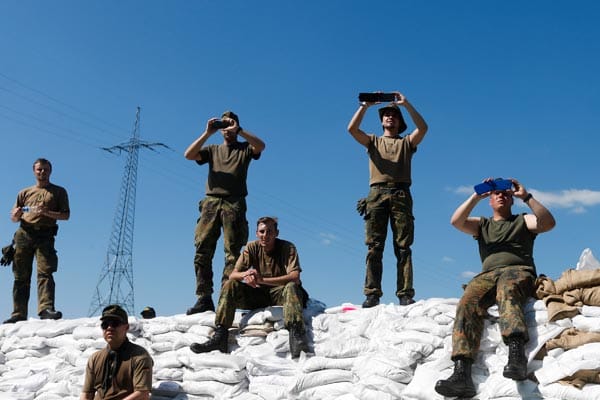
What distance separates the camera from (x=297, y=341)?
5641 mm

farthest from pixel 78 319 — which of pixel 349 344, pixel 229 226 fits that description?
pixel 349 344

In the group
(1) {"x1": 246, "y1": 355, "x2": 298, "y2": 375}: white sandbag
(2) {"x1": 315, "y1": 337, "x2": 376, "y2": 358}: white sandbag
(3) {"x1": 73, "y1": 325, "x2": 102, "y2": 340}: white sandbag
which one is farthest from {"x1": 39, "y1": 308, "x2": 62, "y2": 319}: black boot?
(2) {"x1": 315, "y1": 337, "x2": 376, "y2": 358}: white sandbag

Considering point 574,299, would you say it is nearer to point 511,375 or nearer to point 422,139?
point 511,375

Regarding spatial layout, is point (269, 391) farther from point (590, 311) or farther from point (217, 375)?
point (590, 311)

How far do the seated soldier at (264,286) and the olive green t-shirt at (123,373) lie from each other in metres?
0.71

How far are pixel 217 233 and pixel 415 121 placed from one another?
218 cm

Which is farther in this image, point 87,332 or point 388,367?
point 87,332

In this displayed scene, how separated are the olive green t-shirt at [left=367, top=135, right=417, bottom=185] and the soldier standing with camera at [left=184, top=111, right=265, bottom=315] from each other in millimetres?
1152

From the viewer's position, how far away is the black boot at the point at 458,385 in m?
4.59

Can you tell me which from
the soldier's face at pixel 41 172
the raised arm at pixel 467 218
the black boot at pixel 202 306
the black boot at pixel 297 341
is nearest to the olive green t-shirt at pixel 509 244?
the raised arm at pixel 467 218

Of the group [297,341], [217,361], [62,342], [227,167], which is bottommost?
[217,361]

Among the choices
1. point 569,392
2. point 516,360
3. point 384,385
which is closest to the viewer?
point 569,392

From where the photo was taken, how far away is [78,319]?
23.8ft

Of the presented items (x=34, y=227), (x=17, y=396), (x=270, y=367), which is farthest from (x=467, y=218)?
(x=34, y=227)
